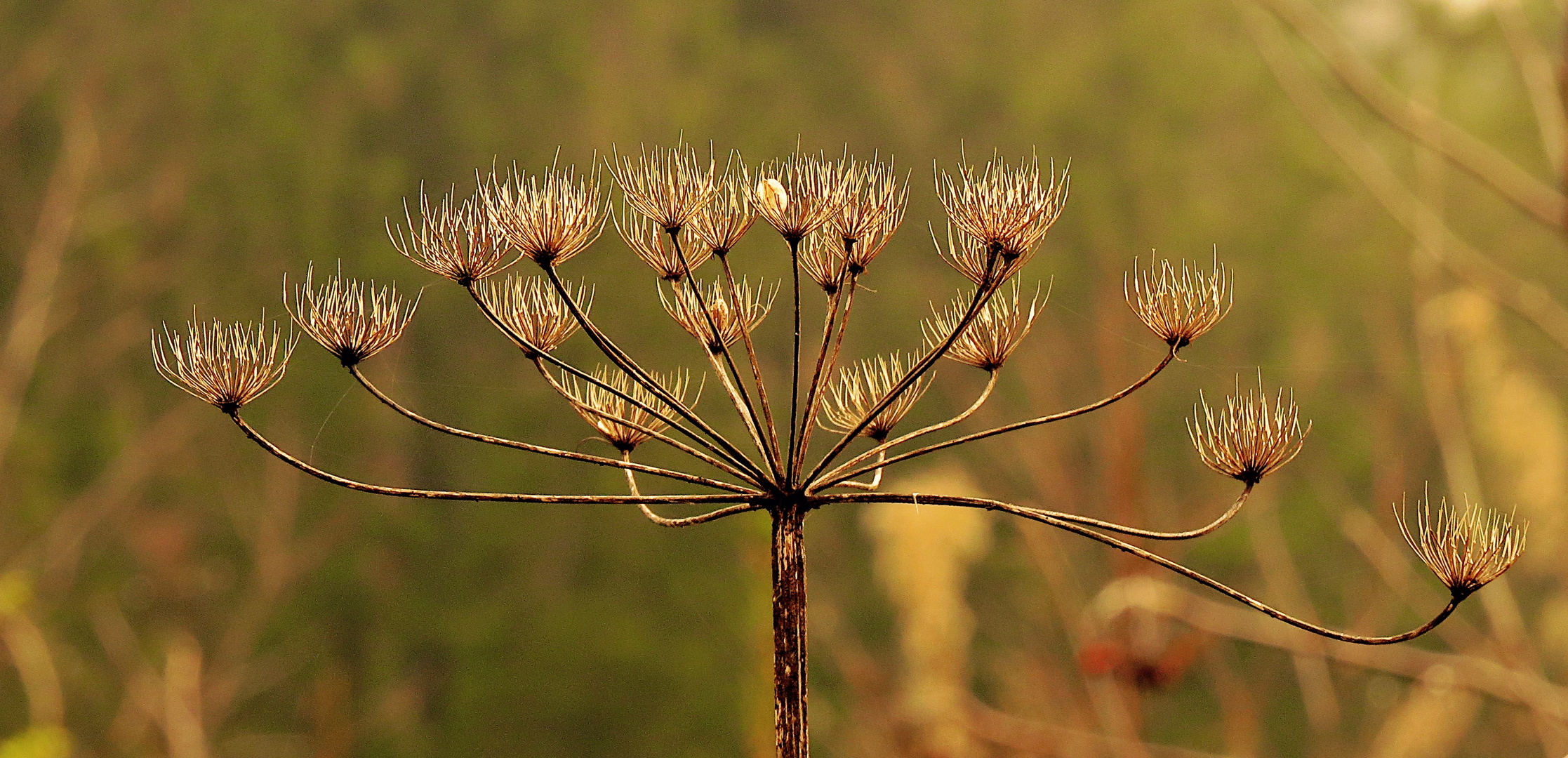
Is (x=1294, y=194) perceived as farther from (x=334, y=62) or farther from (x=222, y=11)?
(x=222, y=11)

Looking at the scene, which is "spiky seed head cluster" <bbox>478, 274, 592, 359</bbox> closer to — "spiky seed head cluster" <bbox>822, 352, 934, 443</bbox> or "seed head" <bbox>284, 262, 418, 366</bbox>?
"seed head" <bbox>284, 262, 418, 366</bbox>

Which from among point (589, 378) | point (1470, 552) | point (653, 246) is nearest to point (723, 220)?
point (653, 246)

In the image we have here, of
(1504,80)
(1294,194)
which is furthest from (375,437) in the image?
(1504,80)

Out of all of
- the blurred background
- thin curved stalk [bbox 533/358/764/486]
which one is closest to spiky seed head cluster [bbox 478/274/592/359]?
thin curved stalk [bbox 533/358/764/486]

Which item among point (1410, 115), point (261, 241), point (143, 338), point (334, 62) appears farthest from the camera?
point (334, 62)

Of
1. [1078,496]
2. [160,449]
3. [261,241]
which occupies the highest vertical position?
[261,241]

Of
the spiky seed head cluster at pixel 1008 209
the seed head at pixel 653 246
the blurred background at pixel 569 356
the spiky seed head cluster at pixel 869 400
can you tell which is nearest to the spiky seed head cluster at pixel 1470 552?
the spiky seed head cluster at pixel 1008 209
